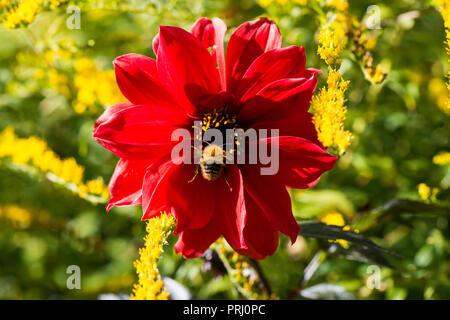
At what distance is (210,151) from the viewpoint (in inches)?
38.9

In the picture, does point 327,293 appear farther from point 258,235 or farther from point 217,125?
point 217,125

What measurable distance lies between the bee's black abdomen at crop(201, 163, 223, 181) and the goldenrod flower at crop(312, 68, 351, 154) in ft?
0.81

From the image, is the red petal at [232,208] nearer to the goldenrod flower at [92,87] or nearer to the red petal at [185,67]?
the red petal at [185,67]

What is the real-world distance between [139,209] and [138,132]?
0.73m

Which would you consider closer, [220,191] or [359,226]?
[220,191]

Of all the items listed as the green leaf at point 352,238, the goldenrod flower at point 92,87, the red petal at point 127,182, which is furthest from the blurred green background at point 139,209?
the red petal at point 127,182

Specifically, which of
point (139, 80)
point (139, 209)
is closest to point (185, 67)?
point (139, 80)

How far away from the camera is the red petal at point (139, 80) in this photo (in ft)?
2.98

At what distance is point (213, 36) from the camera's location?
1.00 m

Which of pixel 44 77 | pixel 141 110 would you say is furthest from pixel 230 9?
pixel 141 110

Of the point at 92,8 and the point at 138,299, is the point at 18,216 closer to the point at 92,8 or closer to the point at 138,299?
the point at 92,8

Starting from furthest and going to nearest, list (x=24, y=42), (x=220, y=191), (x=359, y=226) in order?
(x=24, y=42) → (x=359, y=226) → (x=220, y=191)

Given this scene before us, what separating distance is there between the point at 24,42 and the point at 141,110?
120 cm

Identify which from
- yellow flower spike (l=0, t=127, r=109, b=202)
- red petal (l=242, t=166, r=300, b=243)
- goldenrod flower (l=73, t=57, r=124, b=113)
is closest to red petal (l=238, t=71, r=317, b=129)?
red petal (l=242, t=166, r=300, b=243)
